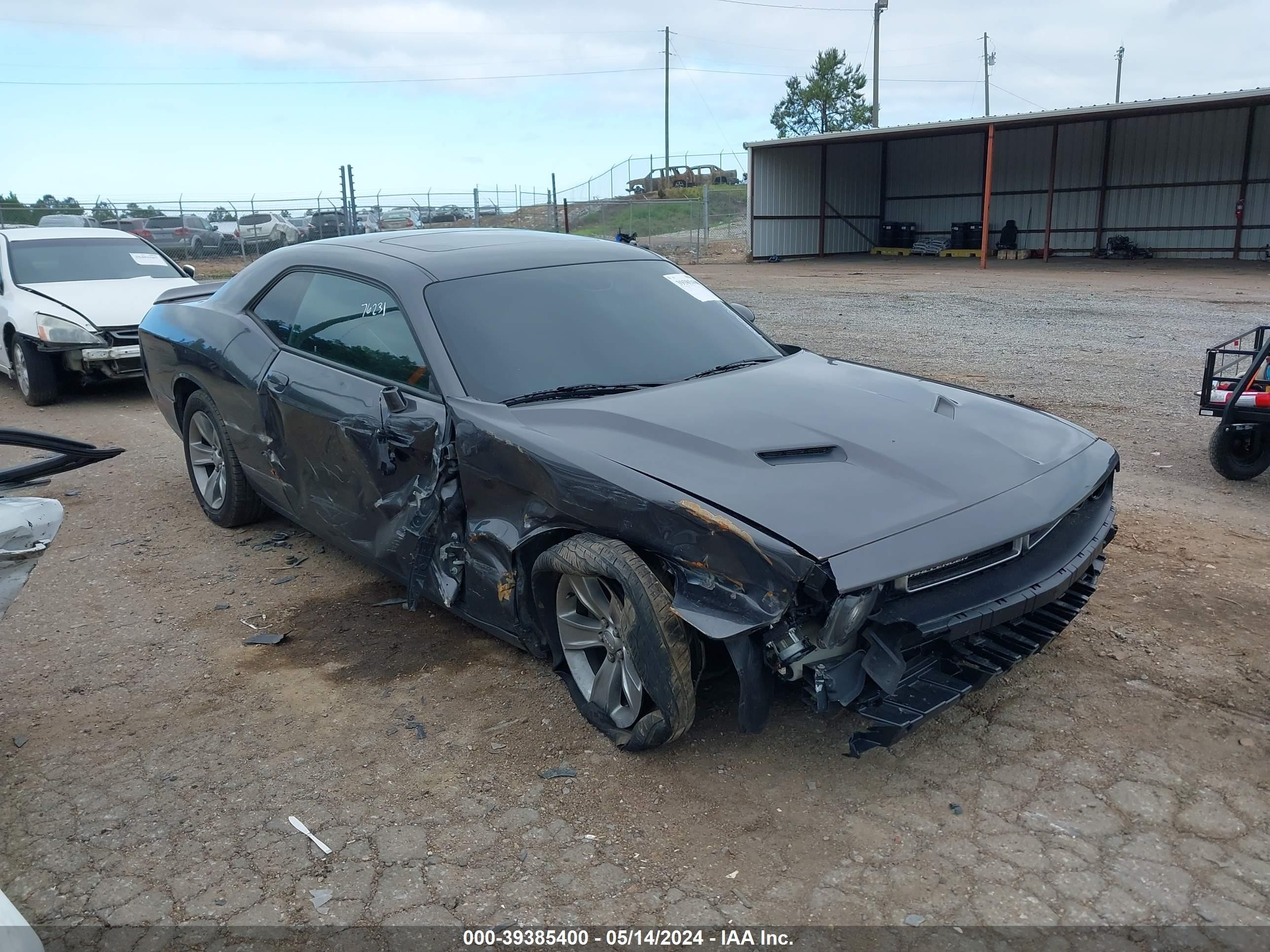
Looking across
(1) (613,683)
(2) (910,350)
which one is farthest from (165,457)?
(2) (910,350)

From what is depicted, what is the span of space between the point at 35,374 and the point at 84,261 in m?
1.57

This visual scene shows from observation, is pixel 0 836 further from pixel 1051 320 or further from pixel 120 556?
pixel 1051 320

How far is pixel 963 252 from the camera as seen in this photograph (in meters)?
30.9

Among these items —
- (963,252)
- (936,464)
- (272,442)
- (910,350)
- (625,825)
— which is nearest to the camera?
(625,825)

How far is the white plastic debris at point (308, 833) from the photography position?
2.85 metres

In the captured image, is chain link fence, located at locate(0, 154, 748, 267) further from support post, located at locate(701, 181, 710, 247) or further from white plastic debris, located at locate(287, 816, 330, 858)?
white plastic debris, located at locate(287, 816, 330, 858)

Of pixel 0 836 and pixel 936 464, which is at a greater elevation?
pixel 936 464

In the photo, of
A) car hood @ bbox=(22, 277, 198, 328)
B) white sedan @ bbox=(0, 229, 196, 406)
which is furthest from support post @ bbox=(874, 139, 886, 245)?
car hood @ bbox=(22, 277, 198, 328)

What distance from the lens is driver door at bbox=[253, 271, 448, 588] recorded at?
12.3 ft

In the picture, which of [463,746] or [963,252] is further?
[963,252]

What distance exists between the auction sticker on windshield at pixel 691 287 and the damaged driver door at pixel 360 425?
1.31 metres

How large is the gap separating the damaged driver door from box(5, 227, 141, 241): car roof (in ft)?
22.0

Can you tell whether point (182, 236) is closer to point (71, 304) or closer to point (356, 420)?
point (71, 304)

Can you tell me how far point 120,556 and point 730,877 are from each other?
407 cm
